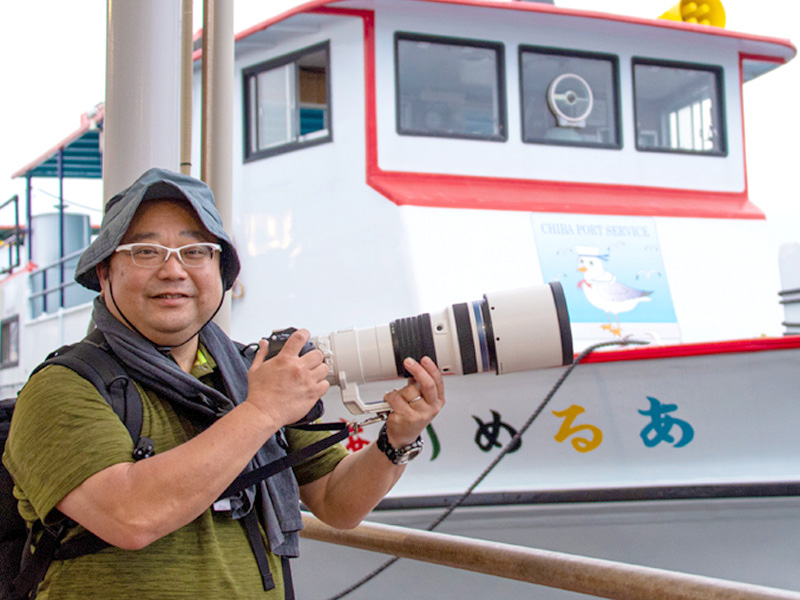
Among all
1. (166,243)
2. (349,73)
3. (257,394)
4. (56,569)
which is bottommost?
(56,569)

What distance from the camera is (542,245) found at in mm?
4773

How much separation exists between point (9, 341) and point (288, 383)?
962cm

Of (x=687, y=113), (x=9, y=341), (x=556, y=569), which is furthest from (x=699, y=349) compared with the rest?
(x=9, y=341)

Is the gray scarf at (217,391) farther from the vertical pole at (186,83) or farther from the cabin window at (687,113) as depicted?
the cabin window at (687,113)

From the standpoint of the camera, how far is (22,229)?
1071 centimetres

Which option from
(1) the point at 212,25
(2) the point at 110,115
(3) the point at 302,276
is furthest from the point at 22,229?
(2) the point at 110,115

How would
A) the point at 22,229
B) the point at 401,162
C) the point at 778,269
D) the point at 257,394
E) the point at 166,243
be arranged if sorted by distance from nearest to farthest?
the point at 257,394 → the point at 166,243 → the point at 401,162 → the point at 778,269 → the point at 22,229

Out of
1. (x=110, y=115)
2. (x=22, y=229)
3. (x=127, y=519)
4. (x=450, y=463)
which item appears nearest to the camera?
(x=127, y=519)

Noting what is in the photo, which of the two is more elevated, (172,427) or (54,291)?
(54,291)

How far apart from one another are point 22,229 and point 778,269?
9270 millimetres

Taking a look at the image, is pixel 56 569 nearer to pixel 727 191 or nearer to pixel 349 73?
pixel 349 73

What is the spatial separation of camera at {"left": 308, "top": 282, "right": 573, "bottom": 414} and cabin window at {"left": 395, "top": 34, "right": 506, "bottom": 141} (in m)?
3.30

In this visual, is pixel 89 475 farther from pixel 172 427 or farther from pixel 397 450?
pixel 397 450

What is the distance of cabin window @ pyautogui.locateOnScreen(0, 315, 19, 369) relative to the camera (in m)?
9.48
